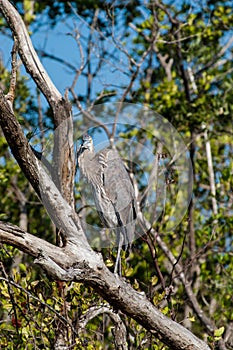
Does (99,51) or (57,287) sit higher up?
(99,51)

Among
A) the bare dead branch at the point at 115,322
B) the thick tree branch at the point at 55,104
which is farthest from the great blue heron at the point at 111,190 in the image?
the bare dead branch at the point at 115,322

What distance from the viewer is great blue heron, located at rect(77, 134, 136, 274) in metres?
4.27

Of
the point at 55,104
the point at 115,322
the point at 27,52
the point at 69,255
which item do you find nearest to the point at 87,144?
the point at 55,104

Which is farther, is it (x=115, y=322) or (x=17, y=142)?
(x=115, y=322)

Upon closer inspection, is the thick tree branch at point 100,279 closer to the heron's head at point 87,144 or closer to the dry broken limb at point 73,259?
the dry broken limb at point 73,259

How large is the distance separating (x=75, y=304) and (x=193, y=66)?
5.09 meters

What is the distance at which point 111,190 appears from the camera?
436 cm

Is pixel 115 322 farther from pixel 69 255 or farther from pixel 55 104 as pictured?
pixel 55 104

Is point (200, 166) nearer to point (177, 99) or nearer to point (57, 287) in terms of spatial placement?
point (177, 99)

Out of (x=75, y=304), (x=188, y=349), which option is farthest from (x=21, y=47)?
(x=188, y=349)

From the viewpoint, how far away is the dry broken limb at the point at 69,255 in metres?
2.89

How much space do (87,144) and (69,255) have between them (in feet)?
4.18

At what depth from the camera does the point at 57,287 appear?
157 inches

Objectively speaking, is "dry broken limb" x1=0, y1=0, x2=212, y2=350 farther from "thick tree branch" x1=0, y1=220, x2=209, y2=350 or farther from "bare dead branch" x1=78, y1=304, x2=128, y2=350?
"bare dead branch" x1=78, y1=304, x2=128, y2=350
